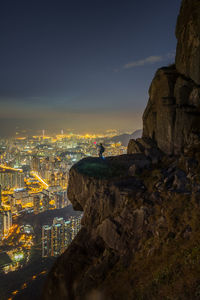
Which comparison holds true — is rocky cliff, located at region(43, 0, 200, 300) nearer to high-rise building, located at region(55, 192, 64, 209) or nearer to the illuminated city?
the illuminated city

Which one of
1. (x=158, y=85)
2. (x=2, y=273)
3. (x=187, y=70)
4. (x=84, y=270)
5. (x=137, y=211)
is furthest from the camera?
(x=2, y=273)

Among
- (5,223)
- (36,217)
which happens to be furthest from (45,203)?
(5,223)

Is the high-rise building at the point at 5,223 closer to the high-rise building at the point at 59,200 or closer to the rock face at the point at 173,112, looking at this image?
the high-rise building at the point at 59,200

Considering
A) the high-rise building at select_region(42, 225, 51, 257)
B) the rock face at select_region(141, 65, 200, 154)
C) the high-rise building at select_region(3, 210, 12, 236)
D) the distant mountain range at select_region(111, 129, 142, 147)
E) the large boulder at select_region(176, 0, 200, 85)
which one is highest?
the distant mountain range at select_region(111, 129, 142, 147)

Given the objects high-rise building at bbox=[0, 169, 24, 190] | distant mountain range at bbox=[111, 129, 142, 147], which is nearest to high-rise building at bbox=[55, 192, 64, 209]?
high-rise building at bbox=[0, 169, 24, 190]

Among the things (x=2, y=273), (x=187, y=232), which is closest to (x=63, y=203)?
(x=2, y=273)

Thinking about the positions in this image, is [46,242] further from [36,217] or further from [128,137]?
[128,137]

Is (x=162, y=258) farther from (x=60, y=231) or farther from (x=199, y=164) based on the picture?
(x=60, y=231)
